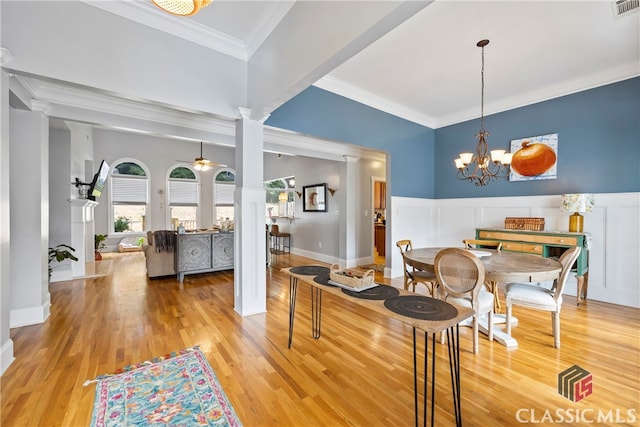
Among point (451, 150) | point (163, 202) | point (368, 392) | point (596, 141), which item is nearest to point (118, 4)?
point (368, 392)

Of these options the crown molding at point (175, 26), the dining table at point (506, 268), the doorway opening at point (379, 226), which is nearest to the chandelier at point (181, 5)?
the crown molding at point (175, 26)

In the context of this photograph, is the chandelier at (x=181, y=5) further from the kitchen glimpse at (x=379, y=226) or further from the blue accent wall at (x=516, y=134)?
the kitchen glimpse at (x=379, y=226)

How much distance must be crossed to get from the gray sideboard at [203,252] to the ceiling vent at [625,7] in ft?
18.3

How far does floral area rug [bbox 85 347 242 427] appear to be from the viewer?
152 cm

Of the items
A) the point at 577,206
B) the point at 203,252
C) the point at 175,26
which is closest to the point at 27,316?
the point at 203,252

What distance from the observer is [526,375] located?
1932mm

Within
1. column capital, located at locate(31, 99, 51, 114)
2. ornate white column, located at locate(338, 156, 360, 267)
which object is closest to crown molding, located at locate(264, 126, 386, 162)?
ornate white column, located at locate(338, 156, 360, 267)

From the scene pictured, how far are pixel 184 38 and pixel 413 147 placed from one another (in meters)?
4.04

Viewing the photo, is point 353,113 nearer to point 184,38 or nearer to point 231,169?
point 184,38

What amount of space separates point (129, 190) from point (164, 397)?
316 inches

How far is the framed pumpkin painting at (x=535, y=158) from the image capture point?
3.94 meters

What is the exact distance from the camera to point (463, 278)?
2096mm

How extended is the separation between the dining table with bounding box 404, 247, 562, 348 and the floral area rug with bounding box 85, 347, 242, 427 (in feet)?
6.40

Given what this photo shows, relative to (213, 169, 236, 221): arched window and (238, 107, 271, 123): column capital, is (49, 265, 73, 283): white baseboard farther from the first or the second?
(213, 169, 236, 221): arched window
